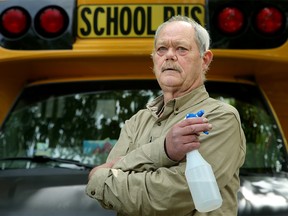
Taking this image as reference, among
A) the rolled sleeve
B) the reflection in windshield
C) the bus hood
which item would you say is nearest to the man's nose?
the rolled sleeve

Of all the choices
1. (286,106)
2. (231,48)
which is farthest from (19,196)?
(286,106)

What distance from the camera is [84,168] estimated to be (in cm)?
439

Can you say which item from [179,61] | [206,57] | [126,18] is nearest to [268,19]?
[126,18]

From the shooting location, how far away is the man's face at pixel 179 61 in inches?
119

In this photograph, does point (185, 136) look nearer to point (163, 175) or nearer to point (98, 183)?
point (163, 175)

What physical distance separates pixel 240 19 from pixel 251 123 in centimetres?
67

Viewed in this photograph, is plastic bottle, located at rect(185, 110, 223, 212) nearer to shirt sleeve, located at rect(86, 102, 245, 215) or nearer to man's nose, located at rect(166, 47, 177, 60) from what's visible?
shirt sleeve, located at rect(86, 102, 245, 215)

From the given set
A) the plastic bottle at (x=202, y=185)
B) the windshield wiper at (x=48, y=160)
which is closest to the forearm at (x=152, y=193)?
the plastic bottle at (x=202, y=185)

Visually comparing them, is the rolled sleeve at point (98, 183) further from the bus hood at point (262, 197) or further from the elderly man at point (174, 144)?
the bus hood at point (262, 197)

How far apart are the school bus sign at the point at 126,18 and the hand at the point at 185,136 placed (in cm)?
176

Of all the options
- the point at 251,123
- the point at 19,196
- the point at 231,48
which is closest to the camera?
the point at 19,196

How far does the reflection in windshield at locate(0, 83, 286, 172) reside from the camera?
4586 mm

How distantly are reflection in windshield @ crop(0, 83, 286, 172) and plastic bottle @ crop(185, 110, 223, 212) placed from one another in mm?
1791

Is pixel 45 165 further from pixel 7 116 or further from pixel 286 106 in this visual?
pixel 286 106
